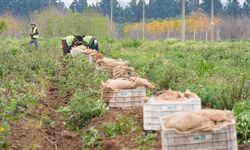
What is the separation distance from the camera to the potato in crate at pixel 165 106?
7402 millimetres

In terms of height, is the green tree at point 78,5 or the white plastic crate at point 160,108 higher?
the green tree at point 78,5

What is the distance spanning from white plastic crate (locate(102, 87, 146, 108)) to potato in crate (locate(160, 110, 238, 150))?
3354 millimetres

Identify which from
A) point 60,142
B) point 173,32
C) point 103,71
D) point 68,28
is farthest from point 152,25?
point 60,142

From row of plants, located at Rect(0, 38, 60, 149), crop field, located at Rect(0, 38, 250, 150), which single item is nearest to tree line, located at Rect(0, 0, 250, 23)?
row of plants, located at Rect(0, 38, 60, 149)

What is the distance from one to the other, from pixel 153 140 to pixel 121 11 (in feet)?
339

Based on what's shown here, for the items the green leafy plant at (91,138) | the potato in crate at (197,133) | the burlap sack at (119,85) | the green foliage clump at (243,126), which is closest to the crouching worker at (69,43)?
the burlap sack at (119,85)

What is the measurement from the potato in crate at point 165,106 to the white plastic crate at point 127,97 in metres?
1.72

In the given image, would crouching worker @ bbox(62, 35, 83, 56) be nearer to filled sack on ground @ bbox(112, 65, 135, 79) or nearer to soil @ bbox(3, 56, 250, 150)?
filled sack on ground @ bbox(112, 65, 135, 79)

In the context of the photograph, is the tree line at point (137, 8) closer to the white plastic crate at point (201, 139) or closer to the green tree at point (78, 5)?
the green tree at point (78, 5)

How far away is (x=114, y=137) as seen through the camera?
7586mm

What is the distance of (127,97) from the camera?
376 inches

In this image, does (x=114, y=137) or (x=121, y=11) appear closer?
(x=114, y=137)

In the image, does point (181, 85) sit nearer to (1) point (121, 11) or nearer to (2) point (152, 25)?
(2) point (152, 25)

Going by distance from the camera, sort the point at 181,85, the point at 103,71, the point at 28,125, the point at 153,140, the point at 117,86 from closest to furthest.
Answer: the point at 153,140 → the point at 28,125 → the point at 117,86 → the point at 181,85 → the point at 103,71
